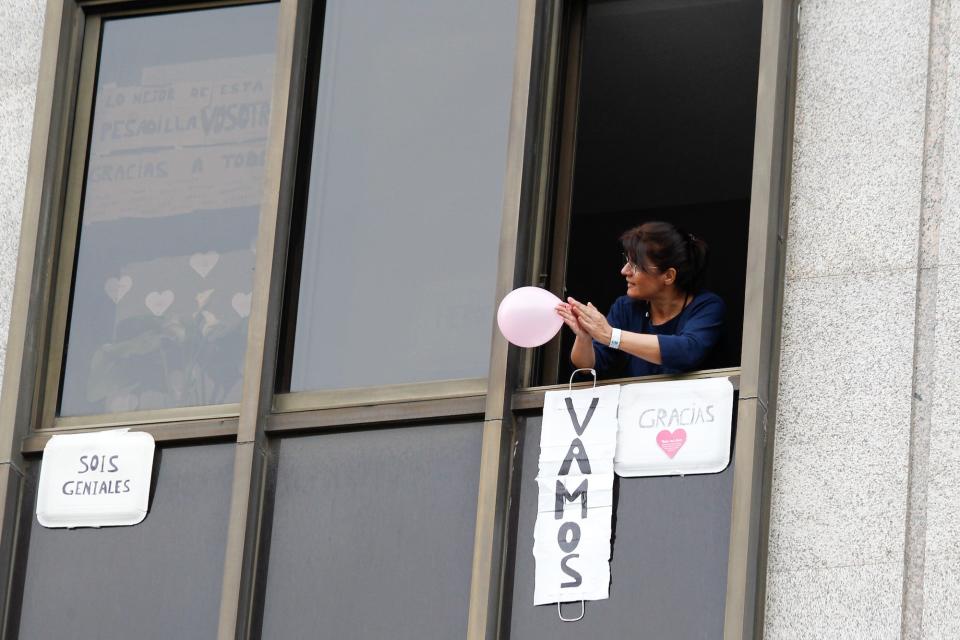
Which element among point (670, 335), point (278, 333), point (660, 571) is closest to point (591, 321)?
point (670, 335)

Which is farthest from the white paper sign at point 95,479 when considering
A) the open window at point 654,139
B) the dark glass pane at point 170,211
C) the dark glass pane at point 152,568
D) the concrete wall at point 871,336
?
the concrete wall at point 871,336

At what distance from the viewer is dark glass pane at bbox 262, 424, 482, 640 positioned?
805cm

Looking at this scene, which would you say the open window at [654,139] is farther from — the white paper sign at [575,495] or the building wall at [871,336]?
the building wall at [871,336]

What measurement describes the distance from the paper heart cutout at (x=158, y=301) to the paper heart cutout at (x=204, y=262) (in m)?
0.16

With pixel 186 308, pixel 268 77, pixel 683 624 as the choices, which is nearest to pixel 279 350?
pixel 186 308

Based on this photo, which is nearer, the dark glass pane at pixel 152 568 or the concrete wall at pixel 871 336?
the concrete wall at pixel 871 336

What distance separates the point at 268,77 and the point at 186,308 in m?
1.12

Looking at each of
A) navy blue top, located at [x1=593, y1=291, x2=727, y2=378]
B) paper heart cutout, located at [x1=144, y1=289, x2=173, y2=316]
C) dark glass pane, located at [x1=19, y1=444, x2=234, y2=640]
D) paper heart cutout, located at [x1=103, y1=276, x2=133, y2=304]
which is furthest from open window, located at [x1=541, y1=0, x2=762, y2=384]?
paper heart cutout, located at [x1=103, y1=276, x2=133, y2=304]

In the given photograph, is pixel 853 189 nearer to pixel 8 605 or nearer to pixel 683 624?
pixel 683 624

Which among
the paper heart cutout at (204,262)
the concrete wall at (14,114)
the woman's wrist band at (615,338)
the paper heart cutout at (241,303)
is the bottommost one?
the woman's wrist band at (615,338)

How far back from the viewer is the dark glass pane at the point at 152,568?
8477 millimetres

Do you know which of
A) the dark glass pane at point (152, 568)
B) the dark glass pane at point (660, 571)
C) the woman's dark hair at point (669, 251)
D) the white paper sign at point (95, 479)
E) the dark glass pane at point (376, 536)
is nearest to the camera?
the dark glass pane at point (660, 571)

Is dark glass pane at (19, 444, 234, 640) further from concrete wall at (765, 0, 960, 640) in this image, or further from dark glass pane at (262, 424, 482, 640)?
concrete wall at (765, 0, 960, 640)

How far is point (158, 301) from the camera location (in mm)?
9148
